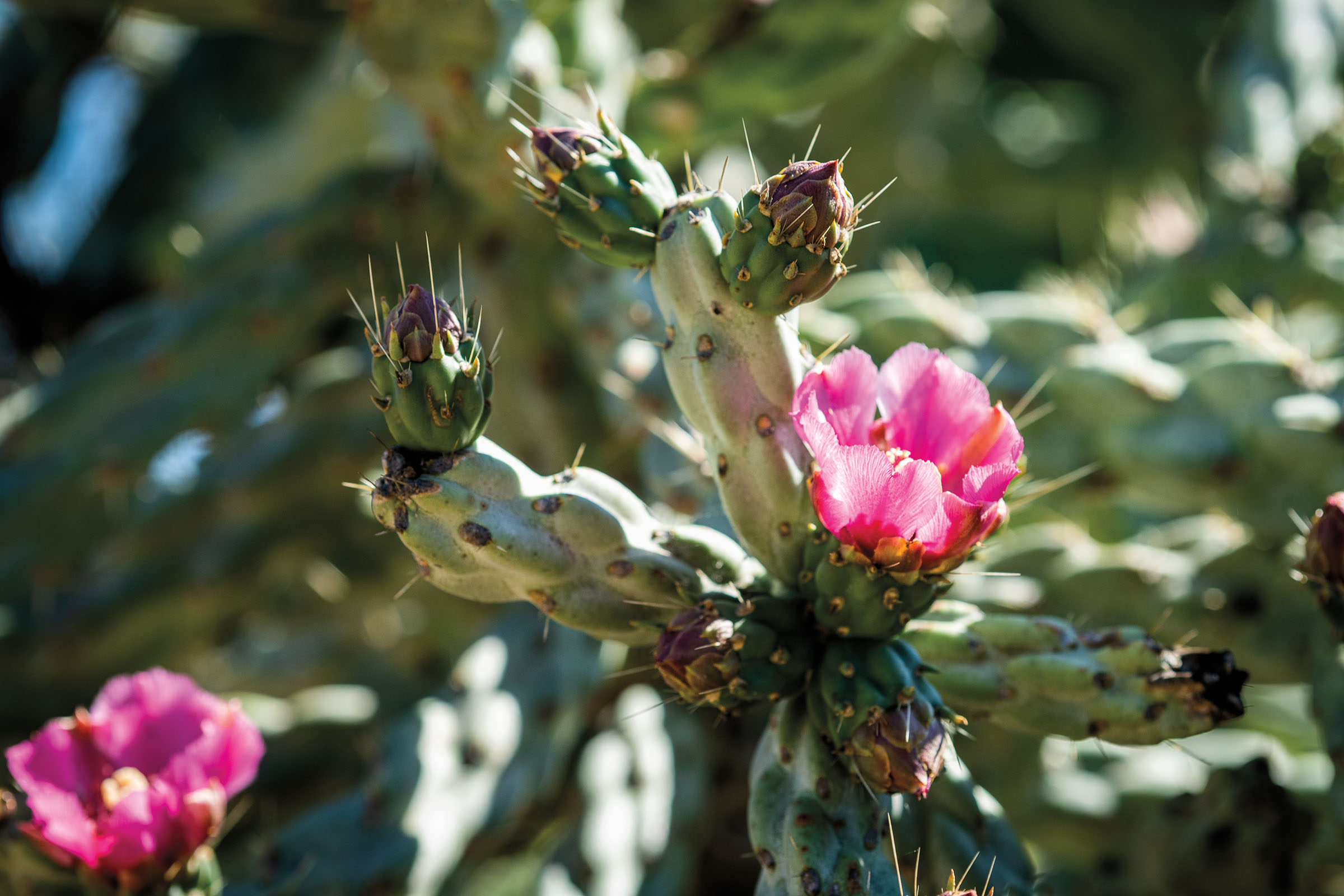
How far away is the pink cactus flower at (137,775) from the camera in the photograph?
1238 millimetres

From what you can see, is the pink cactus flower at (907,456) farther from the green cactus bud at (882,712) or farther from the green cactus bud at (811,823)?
the green cactus bud at (811,823)

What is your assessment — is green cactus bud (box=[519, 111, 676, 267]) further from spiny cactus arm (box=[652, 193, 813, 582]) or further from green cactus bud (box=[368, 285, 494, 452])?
green cactus bud (box=[368, 285, 494, 452])

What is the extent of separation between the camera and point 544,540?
1144mm

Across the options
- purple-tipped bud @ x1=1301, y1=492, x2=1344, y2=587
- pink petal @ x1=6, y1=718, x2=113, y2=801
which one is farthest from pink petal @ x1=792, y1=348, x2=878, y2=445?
pink petal @ x1=6, y1=718, x2=113, y2=801

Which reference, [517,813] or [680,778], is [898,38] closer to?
[680,778]

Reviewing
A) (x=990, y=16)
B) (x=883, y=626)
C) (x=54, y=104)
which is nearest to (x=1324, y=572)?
(x=883, y=626)

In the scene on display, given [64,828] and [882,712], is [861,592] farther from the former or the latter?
[64,828]

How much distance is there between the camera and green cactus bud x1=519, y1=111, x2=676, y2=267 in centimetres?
119

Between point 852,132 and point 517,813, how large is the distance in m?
2.40

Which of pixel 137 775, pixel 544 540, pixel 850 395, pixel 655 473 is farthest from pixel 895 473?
pixel 137 775

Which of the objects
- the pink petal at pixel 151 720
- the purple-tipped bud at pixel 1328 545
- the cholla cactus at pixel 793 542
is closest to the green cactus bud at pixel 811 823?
the cholla cactus at pixel 793 542

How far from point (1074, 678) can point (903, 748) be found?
0.32 m

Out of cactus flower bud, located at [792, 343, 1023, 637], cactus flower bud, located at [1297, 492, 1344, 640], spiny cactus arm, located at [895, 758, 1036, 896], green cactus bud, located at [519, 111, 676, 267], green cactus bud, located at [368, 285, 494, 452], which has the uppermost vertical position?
green cactus bud, located at [519, 111, 676, 267]

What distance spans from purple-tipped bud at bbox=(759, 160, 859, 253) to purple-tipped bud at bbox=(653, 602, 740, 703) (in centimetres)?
37
